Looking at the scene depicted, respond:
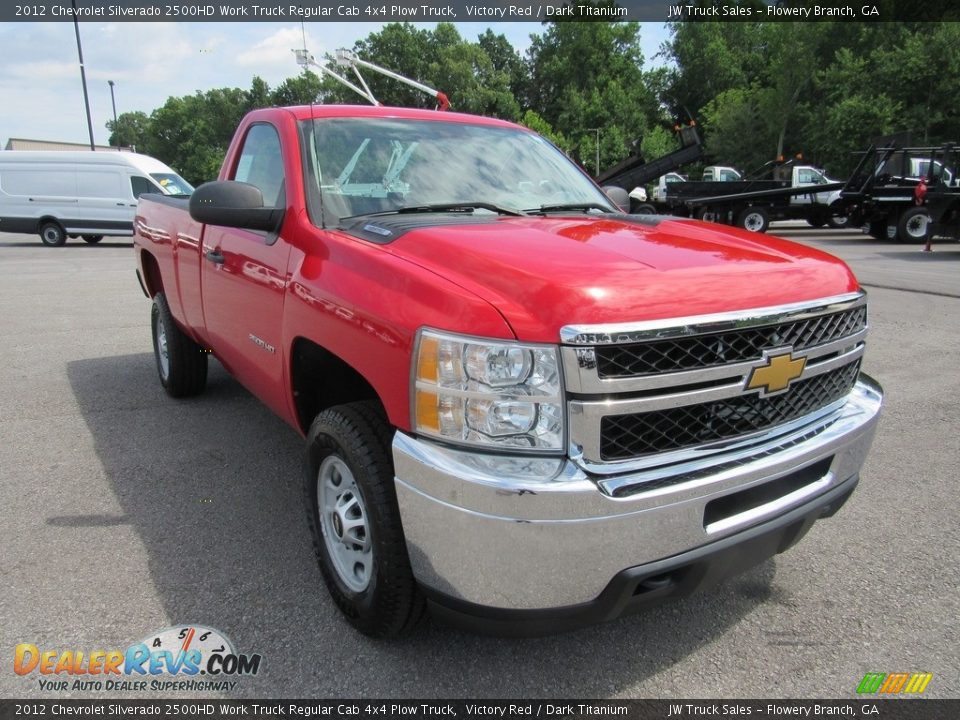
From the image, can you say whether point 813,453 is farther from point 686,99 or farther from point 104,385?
point 686,99

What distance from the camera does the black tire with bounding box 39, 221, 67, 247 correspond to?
1988cm

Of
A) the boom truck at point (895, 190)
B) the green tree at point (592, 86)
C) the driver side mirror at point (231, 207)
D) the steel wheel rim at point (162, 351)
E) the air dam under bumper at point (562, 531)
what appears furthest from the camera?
the green tree at point (592, 86)

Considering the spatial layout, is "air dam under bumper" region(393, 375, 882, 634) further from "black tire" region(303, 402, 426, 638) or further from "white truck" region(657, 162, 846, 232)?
"white truck" region(657, 162, 846, 232)

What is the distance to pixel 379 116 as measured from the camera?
10.9 ft

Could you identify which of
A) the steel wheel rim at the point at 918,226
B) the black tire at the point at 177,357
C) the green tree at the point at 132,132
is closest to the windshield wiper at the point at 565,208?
the black tire at the point at 177,357

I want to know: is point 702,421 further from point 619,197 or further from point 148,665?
point 619,197

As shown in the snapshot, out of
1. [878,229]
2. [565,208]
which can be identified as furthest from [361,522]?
[878,229]

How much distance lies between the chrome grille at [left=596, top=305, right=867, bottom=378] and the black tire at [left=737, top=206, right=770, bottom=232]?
20.5 meters

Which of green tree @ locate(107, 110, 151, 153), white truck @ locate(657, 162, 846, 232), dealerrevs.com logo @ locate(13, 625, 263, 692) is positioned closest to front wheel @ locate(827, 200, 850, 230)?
white truck @ locate(657, 162, 846, 232)

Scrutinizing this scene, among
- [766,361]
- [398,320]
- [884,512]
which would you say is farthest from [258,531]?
[884,512]

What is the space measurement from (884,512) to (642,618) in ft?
5.19

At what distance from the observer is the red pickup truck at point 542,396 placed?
1.82m

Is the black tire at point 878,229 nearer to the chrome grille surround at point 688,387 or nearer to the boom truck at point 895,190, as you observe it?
the boom truck at point 895,190

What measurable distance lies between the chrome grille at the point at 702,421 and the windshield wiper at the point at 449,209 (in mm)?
1339
